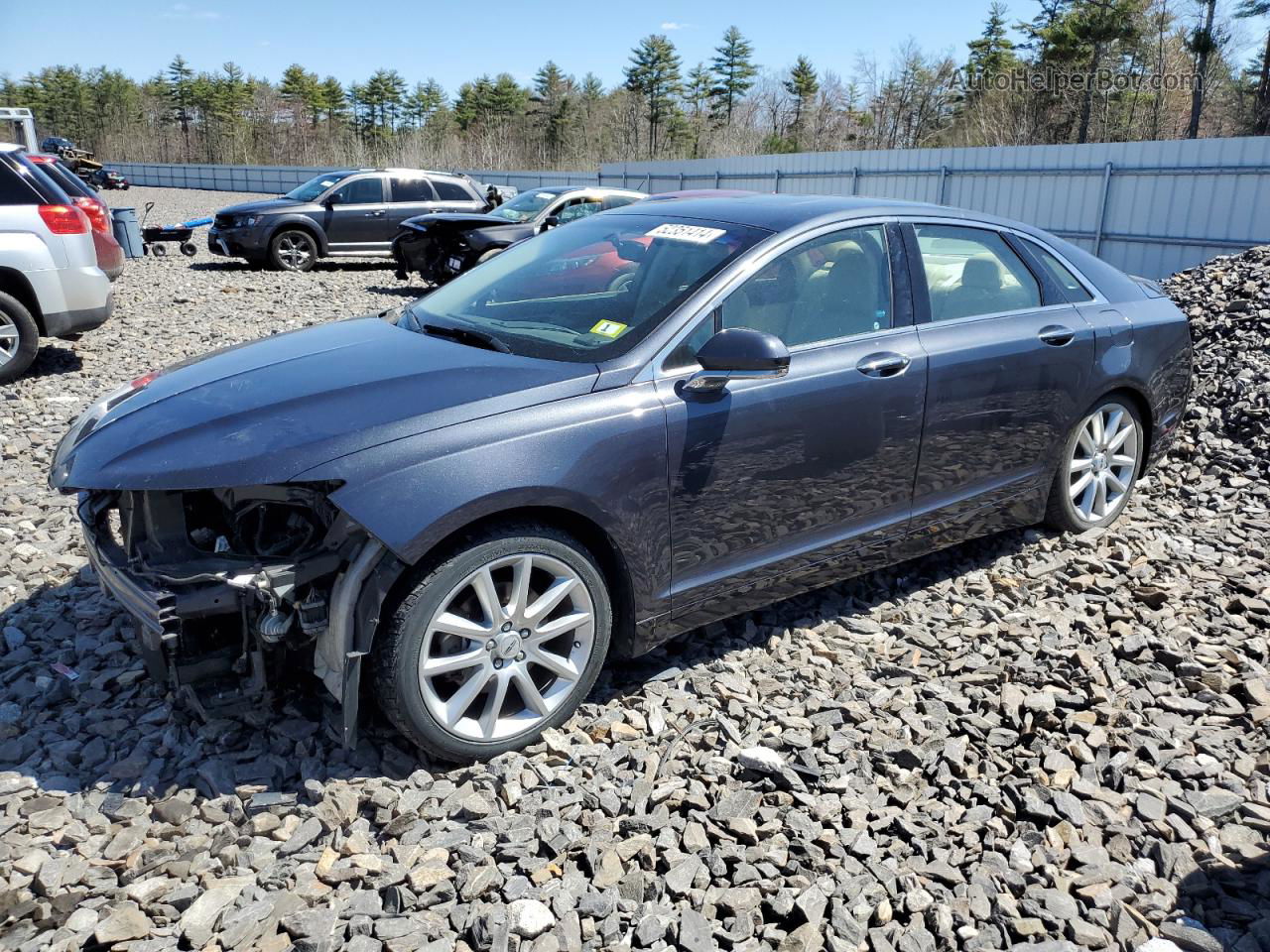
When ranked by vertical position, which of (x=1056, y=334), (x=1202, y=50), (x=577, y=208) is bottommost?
(x=1056, y=334)

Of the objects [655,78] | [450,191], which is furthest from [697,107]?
[450,191]

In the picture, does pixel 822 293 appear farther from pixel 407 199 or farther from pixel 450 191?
pixel 450 191

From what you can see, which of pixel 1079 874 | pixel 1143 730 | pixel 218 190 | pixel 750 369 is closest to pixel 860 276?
pixel 750 369

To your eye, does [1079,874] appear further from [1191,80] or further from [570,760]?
[1191,80]

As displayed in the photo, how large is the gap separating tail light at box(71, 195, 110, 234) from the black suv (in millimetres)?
6219

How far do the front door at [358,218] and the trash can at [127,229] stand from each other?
3048 millimetres

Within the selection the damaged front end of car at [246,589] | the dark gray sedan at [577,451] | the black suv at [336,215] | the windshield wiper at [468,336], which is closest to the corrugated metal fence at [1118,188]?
the black suv at [336,215]

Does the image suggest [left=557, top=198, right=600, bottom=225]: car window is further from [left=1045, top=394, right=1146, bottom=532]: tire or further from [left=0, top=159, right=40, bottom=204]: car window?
[left=1045, top=394, right=1146, bottom=532]: tire

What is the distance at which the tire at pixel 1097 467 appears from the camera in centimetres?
474

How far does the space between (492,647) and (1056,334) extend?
2.97 m

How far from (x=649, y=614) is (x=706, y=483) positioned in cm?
49

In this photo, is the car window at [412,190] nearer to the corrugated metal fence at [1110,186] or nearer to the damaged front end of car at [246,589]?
the corrugated metal fence at [1110,186]

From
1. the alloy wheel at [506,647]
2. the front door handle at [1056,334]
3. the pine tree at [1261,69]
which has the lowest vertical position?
the alloy wheel at [506,647]

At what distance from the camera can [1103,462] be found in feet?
16.2
